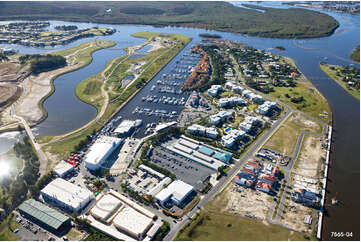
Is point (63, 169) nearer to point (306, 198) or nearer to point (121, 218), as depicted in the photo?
point (121, 218)

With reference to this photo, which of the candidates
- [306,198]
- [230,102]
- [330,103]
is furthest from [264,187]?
[330,103]

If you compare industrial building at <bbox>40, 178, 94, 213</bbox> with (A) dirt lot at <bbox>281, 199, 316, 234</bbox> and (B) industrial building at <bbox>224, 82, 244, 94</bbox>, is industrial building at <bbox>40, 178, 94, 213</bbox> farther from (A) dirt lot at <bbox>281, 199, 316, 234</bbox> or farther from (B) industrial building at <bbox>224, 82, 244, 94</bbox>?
(B) industrial building at <bbox>224, 82, 244, 94</bbox>

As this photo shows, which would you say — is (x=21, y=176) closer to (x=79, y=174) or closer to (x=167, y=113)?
(x=79, y=174)

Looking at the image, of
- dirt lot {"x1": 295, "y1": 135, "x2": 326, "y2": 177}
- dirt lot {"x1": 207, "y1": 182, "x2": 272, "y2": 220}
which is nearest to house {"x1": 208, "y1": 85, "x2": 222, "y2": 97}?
dirt lot {"x1": 295, "y1": 135, "x2": 326, "y2": 177}

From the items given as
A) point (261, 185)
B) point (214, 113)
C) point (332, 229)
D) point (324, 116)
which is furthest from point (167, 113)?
point (332, 229)

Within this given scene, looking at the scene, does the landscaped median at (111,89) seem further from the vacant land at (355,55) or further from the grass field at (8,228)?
the vacant land at (355,55)
